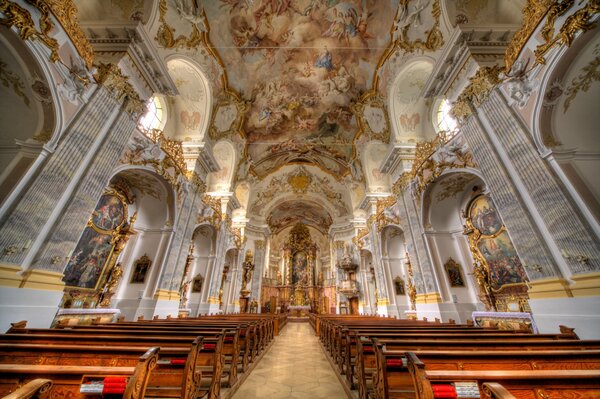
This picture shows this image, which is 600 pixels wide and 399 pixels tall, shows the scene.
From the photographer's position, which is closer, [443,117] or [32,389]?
[32,389]

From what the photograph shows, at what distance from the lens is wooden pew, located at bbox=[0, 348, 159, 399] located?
1.40 m

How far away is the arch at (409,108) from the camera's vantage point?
9.96m

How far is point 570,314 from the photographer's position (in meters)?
3.68

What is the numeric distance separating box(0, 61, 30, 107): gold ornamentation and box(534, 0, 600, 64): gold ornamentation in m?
9.91

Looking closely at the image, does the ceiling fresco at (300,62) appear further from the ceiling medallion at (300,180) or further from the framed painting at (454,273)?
the framed painting at (454,273)

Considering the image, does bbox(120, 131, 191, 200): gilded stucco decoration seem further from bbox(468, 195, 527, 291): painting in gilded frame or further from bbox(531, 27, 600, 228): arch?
bbox(468, 195, 527, 291): painting in gilded frame

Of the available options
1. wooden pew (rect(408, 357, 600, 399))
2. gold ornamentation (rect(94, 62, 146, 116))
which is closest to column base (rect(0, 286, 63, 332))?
gold ornamentation (rect(94, 62, 146, 116))

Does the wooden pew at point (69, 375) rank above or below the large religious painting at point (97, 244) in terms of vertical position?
below

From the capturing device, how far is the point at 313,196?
2086 centimetres

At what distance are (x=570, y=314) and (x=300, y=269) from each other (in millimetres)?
23990

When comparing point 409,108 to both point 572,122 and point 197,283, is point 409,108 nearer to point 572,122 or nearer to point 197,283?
point 572,122

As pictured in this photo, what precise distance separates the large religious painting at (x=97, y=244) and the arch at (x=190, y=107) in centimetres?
389

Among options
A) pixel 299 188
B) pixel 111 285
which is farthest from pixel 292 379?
pixel 299 188

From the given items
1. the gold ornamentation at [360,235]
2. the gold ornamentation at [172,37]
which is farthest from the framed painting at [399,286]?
the gold ornamentation at [172,37]
